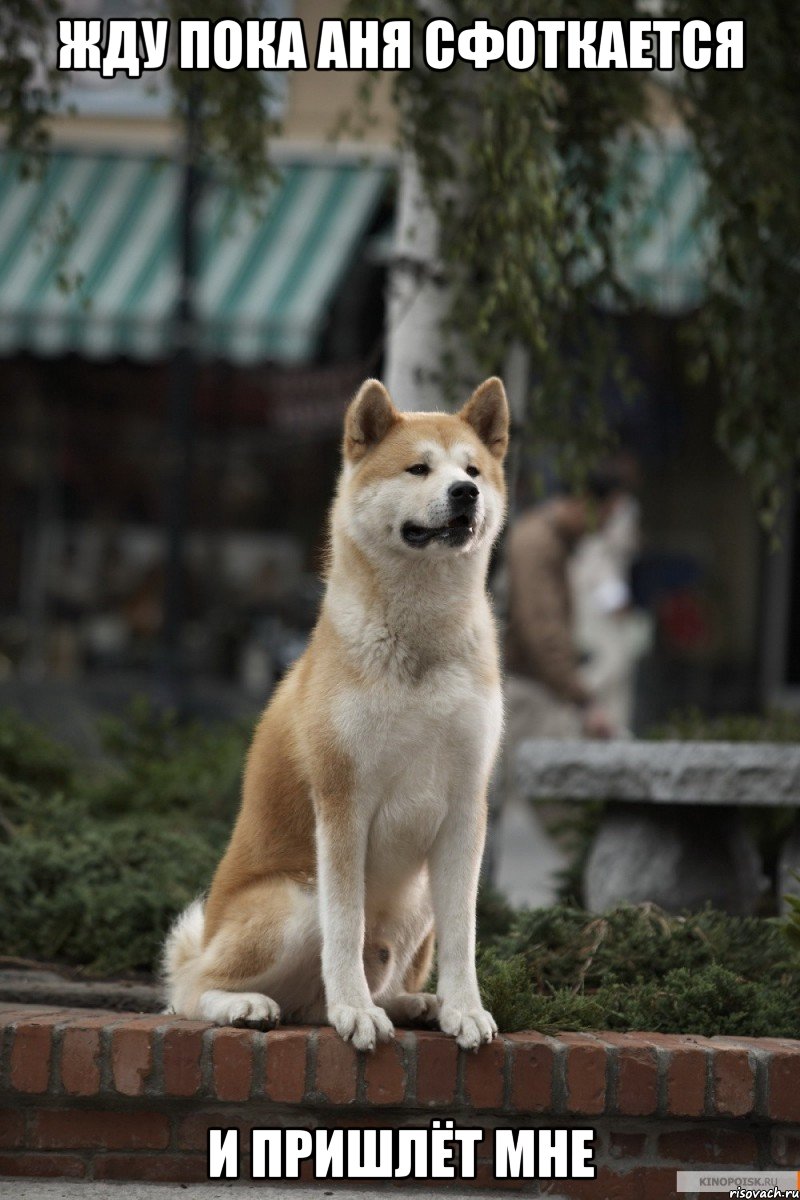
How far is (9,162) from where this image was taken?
723 cm

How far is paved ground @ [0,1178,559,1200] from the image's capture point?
3.39 metres

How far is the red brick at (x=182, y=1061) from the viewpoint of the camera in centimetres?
343

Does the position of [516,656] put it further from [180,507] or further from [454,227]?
[454,227]

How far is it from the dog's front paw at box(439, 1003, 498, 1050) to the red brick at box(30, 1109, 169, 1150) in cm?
68

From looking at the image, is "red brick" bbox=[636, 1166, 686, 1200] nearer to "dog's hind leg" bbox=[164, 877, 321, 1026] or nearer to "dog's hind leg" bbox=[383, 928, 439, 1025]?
"dog's hind leg" bbox=[383, 928, 439, 1025]

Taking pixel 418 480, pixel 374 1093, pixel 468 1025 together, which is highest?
pixel 418 480

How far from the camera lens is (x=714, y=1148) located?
11.5 ft

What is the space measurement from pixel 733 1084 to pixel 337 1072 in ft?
2.89

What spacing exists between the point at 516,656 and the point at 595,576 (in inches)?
85.8

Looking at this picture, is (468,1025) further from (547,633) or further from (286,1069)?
(547,633)

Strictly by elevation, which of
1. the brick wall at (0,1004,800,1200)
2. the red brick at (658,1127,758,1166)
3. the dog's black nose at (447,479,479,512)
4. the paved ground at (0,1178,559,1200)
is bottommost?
the paved ground at (0,1178,559,1200)

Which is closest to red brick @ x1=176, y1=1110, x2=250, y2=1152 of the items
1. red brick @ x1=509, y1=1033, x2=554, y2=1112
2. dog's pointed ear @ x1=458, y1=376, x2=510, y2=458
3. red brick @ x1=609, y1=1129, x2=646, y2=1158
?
red brick @ x1=509, y1=1033, x2=554, y2=1112

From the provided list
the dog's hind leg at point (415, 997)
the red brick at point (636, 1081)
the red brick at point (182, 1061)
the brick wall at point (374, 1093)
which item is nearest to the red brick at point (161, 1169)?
the brick wall at point (374, 1093)

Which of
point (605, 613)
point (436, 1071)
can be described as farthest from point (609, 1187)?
point (605, 613)
